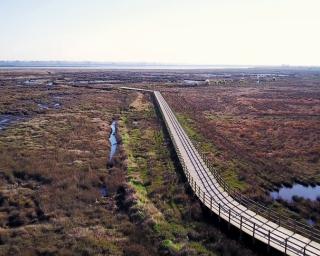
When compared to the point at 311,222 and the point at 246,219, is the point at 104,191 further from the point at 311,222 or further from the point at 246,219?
the point at 311,222

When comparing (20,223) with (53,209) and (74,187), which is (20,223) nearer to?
(53,209)

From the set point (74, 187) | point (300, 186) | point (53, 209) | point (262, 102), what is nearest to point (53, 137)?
point (74, 187)

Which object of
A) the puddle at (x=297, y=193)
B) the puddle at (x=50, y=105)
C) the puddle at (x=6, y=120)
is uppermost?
the puddle at (x=297, y=193)

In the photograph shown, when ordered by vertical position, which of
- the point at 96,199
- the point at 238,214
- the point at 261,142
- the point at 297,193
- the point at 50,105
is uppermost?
the point at 238,214

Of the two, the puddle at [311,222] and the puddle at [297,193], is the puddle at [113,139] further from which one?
the puddle at [311,222]

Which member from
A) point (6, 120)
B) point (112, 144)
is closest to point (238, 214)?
point (112, 144)

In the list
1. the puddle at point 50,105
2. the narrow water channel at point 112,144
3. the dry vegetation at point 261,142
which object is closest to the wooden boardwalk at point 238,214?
the dry vegetation at point 261,142
